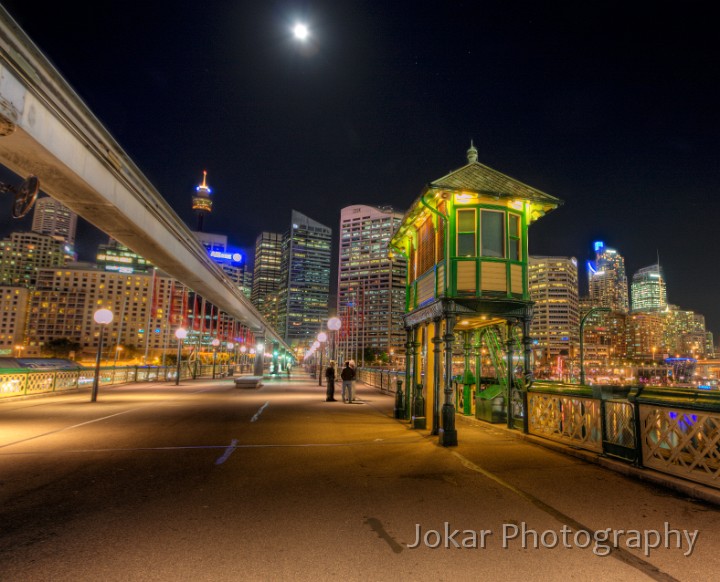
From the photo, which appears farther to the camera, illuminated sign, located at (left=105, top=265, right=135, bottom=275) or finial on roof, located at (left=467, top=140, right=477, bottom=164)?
illuminated sign, located at (left=105, top=265, right=135, bottom=275)

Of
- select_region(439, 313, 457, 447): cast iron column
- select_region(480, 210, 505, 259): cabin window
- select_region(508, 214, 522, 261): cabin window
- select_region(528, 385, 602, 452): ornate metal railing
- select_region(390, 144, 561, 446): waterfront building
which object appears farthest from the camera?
select_region(508, 214, 522, 261): cabin window

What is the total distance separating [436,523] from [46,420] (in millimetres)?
13121

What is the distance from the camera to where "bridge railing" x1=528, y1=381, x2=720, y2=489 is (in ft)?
21.5

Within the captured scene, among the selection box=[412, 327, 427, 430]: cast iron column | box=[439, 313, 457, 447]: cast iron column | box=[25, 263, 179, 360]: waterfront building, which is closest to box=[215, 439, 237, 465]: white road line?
box=[439, 313, 457, 447]: cast iron column

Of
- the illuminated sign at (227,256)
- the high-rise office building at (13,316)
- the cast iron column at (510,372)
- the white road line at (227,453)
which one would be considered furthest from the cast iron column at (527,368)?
the high-rise office building at (13,316)

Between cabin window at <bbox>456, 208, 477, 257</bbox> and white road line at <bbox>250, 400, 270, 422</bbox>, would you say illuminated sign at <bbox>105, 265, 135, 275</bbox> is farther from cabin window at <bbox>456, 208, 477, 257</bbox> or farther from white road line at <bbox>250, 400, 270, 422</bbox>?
cabin window at <bbox>456, 208, 477, 257</bbox>

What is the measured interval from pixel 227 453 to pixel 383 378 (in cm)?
2115

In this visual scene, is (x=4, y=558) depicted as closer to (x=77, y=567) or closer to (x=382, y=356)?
(x=77, y=567)

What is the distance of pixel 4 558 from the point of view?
3957 millimetres

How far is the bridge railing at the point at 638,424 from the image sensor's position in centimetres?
654

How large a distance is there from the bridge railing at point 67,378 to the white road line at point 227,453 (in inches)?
583

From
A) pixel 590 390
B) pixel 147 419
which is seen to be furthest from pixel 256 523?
pixel 147 419

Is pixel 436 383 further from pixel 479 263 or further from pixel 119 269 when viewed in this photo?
pixel 119 269

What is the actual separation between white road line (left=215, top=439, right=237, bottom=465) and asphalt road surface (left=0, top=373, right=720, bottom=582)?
0.07m
